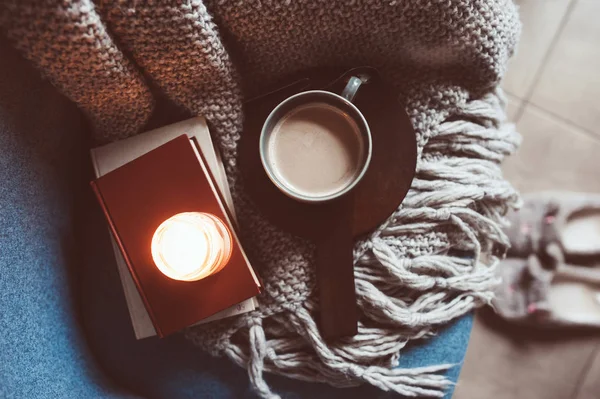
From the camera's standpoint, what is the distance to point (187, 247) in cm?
60

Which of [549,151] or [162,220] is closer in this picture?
[162,220]

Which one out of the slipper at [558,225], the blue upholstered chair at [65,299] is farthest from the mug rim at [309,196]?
the slipper at [558,225]

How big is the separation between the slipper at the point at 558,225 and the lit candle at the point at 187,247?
61 cm

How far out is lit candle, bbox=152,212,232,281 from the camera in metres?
0.60

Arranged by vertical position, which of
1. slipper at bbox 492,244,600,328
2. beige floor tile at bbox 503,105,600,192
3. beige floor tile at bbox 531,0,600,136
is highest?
beige floor tile at bbox 531,0,600,136

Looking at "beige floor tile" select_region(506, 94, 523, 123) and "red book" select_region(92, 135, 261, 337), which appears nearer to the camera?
"red book" select_region(92, 135, 261, 337)

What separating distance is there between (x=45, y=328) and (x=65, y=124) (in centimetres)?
26

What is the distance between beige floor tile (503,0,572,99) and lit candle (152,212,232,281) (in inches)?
27.6

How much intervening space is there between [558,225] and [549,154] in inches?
5.7

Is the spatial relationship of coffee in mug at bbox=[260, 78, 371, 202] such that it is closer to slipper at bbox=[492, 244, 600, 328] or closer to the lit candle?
the lit candle

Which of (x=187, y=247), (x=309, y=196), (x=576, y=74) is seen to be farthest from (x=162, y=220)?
(x=576, y=74)

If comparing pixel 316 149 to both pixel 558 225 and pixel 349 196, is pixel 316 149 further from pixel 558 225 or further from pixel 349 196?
pixel 558 225

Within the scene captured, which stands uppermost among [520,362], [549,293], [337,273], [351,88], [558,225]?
[351,88]

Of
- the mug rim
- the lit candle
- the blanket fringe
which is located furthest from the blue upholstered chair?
the mug rim
